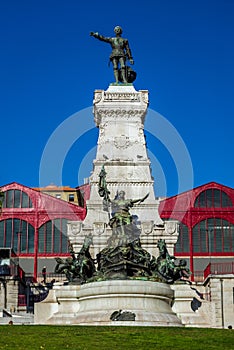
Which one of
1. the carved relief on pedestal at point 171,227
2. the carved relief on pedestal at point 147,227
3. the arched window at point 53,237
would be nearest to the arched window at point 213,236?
the arched window at point 53,237

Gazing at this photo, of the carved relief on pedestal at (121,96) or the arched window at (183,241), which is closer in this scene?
the carved relief on pedestal at (121,96)

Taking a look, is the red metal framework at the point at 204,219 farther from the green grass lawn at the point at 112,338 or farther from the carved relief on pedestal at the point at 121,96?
the green grass lawn at the point at 112,338

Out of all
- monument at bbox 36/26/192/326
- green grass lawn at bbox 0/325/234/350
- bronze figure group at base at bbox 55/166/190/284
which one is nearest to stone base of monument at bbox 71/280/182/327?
monument at bbox 36/26/192/326

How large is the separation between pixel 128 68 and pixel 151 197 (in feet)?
50.1

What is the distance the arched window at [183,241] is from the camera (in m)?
70.5

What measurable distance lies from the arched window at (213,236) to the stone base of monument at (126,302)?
28.7m

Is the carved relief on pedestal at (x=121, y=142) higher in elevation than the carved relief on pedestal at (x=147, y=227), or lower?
higher

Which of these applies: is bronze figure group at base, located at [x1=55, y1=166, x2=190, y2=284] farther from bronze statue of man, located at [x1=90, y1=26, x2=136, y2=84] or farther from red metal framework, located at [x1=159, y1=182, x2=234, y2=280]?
red metal framework, located at [x1=159, y1=182, x2=234, y2=280]

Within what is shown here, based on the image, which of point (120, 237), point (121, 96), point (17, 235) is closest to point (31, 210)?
point (17, 235)

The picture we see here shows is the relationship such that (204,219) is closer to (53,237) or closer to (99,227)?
(53,237)

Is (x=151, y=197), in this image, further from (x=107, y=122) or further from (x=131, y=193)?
(x=107, y=122)

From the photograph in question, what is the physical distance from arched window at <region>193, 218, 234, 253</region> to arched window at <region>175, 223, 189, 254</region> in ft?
3.03

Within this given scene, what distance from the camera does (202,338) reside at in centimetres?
2852

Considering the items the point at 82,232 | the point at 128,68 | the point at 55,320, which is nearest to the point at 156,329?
the point at 55,320
